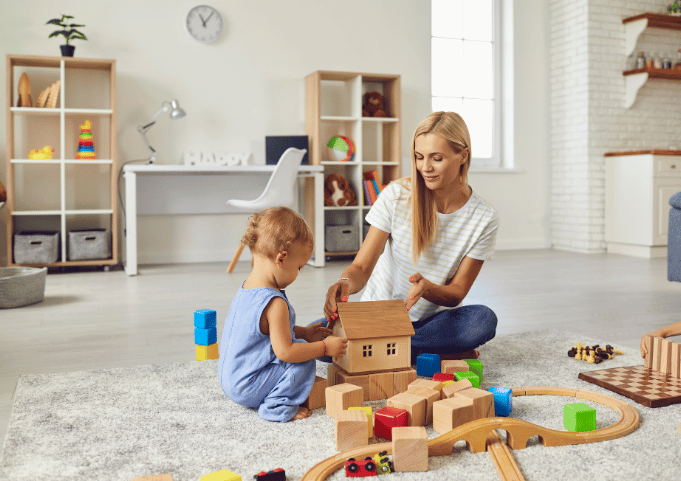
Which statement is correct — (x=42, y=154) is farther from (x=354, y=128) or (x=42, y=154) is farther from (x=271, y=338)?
(x=271, y=338)

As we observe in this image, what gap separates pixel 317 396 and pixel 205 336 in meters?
0.57

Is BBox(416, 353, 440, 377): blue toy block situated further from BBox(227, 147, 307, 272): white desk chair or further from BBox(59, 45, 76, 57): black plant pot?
BBox(59, 45, 76, 57): black plant pot

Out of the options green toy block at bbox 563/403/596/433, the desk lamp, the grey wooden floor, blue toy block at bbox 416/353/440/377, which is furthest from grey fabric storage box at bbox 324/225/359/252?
green toy block at bbox 563/403/596/433

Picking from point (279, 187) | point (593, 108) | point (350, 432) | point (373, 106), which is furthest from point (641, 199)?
point (350, 432)

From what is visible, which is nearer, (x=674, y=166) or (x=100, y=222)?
(x=100, y=222)

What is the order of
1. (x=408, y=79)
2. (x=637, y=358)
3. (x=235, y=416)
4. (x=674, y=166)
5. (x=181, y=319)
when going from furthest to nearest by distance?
(x=408, y=79)
(x=674, y=166)
(x=181, y=319)
(x=637, y=358)
(x=235, y=416)

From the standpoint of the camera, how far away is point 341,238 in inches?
187

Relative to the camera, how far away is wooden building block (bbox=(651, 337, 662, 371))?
1.68 meters

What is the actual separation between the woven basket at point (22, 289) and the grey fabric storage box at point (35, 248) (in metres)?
1.02

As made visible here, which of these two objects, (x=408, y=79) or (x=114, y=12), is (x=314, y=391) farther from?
(x=408, y=79)

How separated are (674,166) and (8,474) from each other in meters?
4.92

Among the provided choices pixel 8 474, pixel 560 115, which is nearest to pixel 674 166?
pixel 560 115

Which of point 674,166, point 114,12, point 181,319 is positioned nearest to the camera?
point 181,319

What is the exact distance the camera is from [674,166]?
4855 mm
